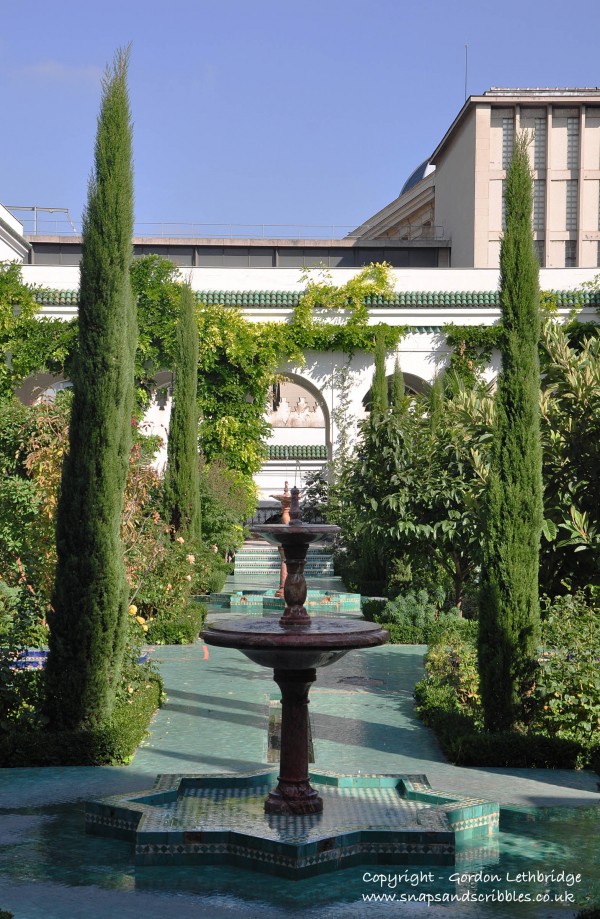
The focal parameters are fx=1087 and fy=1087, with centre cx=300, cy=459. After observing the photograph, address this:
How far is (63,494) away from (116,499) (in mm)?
389

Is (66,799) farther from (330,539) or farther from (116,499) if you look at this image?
(330,539)

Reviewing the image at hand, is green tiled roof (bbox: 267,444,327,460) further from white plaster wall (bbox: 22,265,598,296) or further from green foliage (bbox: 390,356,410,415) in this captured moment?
green foliage (bbox: 390,356,410,415)

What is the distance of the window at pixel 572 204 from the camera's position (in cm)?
3956

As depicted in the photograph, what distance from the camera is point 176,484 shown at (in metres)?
17.4

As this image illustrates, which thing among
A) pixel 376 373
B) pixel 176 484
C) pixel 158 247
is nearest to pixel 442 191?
pixel 158 247

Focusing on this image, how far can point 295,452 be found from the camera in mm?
32625

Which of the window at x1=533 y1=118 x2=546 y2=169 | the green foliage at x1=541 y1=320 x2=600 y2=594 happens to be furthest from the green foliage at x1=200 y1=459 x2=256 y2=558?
the window at x1=533 y1=118 x2=546 y2=169

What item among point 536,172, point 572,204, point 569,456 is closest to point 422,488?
point 569,456

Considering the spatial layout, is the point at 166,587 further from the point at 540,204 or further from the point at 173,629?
the point at 540,204

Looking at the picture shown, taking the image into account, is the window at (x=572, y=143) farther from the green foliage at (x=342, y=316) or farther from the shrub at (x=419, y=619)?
the shrub at (x=419, y=619)

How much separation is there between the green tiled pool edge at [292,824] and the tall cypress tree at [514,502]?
1.60 metres

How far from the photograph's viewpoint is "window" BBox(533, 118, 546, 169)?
38.8m

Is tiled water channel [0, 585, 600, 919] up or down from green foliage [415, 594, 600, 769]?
down

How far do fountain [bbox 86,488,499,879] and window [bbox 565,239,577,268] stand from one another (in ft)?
116
